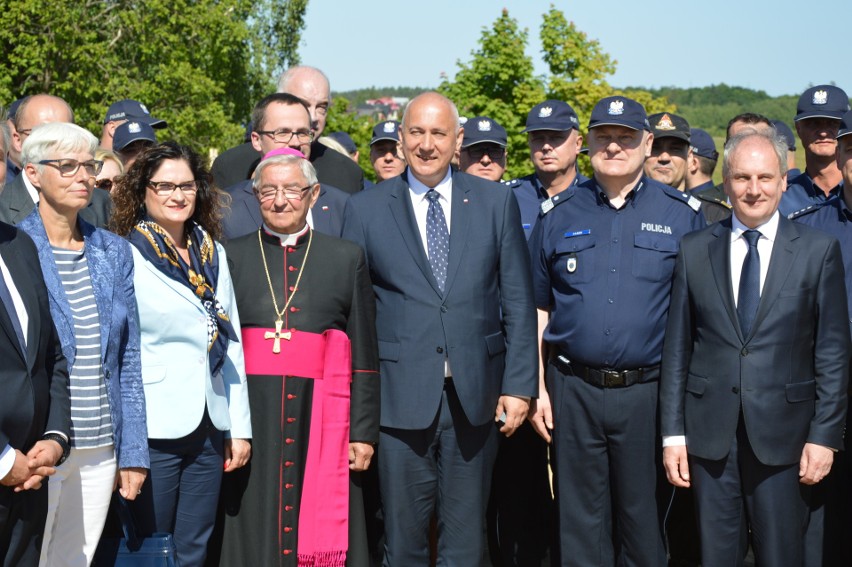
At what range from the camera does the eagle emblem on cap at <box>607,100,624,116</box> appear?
5.16 metres

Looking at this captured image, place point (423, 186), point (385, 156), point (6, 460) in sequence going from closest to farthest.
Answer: point (6, 460) → point (423, 186) → point (385, 156)

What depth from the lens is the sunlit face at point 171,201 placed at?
4648 millimetres

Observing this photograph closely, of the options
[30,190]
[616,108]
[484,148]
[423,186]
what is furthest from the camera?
[484,148]

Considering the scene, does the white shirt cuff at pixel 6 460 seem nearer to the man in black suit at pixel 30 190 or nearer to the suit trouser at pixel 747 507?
the man in black suit at pixel 30 190

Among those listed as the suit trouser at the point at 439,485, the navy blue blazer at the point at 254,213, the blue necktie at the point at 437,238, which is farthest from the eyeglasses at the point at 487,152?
the suit trouser at the point at 439,485

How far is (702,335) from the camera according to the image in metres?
4.75

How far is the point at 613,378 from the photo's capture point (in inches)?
195

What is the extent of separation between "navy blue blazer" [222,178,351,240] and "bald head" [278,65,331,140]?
1139 millimetres

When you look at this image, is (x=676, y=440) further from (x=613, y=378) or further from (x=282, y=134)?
(x=282, y=134)

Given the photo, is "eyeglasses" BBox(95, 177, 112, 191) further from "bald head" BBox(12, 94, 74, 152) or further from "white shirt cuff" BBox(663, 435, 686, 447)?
"white shirt cuff" BBox(663, 435, 686, 447)

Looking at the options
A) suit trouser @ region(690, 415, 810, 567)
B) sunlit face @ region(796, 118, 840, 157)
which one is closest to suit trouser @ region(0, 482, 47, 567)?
suit trouser @ region(690, 415, 810, 567)

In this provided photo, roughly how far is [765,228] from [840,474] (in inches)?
55.0

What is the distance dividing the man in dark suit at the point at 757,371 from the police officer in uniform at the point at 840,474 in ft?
1.54

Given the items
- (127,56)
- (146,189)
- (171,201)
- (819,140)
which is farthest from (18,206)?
(127,56)
